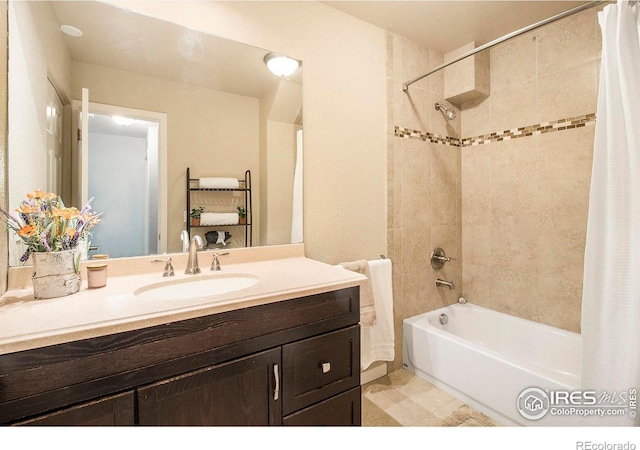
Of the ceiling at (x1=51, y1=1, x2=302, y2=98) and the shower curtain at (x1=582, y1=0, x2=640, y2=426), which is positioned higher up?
the ceiling at (x1=51, y1=1, x2=302, y2=98)

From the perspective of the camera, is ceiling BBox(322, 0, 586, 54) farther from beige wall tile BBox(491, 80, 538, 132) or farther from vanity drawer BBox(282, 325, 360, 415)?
vanity drawer BBox(282, 325, 360, 415)

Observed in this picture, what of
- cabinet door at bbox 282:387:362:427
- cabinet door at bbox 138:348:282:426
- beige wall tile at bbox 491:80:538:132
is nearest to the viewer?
cabinet door at bbox 138:348:282:426

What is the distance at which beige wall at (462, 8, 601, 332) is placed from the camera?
181cm

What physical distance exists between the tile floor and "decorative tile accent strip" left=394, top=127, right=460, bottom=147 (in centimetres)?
166

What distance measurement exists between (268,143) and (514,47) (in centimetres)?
194

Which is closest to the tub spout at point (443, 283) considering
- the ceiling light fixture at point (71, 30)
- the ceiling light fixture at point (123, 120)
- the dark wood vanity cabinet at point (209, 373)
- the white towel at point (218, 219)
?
the dark wood vanity cabinet at point (209, 373)

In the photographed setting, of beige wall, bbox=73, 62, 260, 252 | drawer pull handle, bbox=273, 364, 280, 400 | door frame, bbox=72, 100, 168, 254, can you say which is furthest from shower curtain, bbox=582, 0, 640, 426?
door frame, bbox=72, 100, 168, 254

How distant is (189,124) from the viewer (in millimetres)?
1380

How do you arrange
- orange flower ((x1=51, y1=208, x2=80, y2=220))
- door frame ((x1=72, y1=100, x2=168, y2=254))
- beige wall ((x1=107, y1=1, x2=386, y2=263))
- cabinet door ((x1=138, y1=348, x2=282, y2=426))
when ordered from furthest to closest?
1. beige wall ((x1=107, y1=1, x2=386, y2=263))
2. door frame ((x1=72, y1=100, x2=168, y2=254))
3. orange flower ((x1=51, y1=208, x2=80, y2=220))
4. cabinet door ((x1=138, y1=348, x2=282, y2=426))

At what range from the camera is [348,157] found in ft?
5.93

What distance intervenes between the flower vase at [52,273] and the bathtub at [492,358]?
189cm

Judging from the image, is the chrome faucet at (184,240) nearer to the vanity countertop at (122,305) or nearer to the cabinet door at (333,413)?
the vanity countertop at (122,305)

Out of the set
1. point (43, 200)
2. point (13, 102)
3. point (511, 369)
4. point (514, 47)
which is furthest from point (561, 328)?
point (13, 102)

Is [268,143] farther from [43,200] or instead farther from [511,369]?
[511,369]
